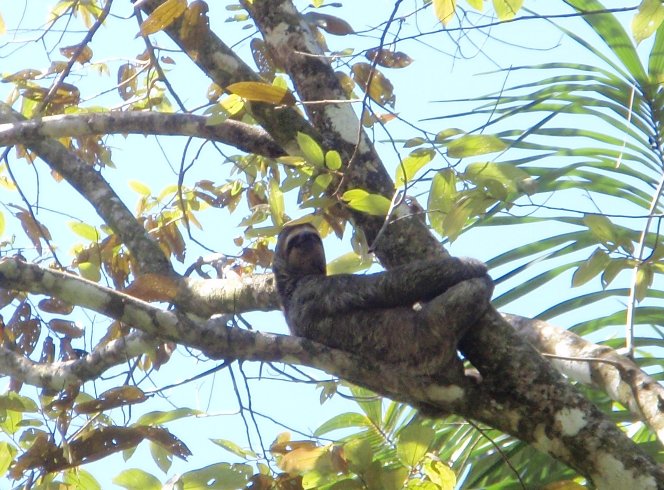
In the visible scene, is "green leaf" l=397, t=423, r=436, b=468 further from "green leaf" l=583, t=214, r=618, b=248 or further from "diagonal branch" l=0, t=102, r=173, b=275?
"diagonal branch" l=0, t=102, r=173, b=275

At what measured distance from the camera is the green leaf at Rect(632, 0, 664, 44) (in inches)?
Result: 140

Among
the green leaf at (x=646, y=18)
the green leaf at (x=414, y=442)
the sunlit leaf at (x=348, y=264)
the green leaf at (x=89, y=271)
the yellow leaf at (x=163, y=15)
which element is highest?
the yellow leaf at (x=163, y=15)

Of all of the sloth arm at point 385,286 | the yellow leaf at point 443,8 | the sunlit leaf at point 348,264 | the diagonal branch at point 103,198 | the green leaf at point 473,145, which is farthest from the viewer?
the diagonal branch at point 103,198

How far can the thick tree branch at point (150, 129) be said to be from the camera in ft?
16.6

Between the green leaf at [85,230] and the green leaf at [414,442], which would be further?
the green leaf at [85,230]

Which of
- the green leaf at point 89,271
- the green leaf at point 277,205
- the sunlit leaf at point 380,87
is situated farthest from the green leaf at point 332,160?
the green leaf at point 89,271

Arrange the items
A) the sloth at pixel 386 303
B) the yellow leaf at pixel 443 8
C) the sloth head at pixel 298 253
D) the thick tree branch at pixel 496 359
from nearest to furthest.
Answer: the thick tree branch at pixel 496 359 < the yellow leaf at pixel 443 8 < the sloth at pixel 386 303 < the sloth head at pixel 298 253

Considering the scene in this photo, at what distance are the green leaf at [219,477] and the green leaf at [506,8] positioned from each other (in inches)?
95.0

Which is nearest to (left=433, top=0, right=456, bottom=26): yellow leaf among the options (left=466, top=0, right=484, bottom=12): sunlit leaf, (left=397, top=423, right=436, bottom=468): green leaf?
(left=466, top=0, right=484, bottom=12): sunlit leaf

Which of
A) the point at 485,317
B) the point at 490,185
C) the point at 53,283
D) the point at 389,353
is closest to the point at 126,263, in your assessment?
the point at 53,283

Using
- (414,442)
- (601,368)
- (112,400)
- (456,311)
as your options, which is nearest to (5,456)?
(112,400)

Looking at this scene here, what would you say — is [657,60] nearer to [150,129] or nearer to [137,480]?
[150,129]

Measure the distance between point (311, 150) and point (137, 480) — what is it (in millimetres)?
1664

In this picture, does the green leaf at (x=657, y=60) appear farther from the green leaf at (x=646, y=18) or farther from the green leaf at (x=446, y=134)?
the green leaf at (x=446, y=134)
